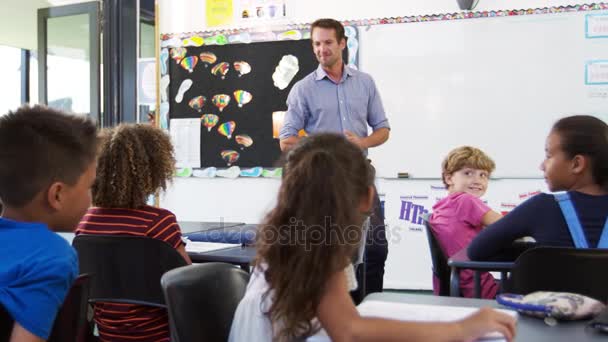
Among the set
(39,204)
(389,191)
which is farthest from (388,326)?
(389,191)

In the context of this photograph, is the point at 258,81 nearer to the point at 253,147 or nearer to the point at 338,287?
the point at 253,147

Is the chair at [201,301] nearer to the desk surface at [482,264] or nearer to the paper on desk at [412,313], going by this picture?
the paper on desk at [412,313]

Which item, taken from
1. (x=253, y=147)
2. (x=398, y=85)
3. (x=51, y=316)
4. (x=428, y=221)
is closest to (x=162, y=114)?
(x=253, y=147)

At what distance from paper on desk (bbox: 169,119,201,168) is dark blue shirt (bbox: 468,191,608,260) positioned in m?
3.60

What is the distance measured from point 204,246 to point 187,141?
3.10 metres

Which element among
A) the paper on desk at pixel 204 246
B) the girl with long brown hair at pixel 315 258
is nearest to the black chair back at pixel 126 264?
the paper on desk at pixel 204 246

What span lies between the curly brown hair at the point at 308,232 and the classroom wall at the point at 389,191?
3070mm

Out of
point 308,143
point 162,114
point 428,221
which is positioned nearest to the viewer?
point 308,143

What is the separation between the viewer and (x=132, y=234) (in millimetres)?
1810

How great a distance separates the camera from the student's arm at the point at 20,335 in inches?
41.1

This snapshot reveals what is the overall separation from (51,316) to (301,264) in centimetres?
47

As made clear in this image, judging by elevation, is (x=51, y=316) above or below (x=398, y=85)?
below

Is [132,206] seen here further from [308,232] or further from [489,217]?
[489,217]

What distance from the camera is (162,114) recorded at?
5.22m
